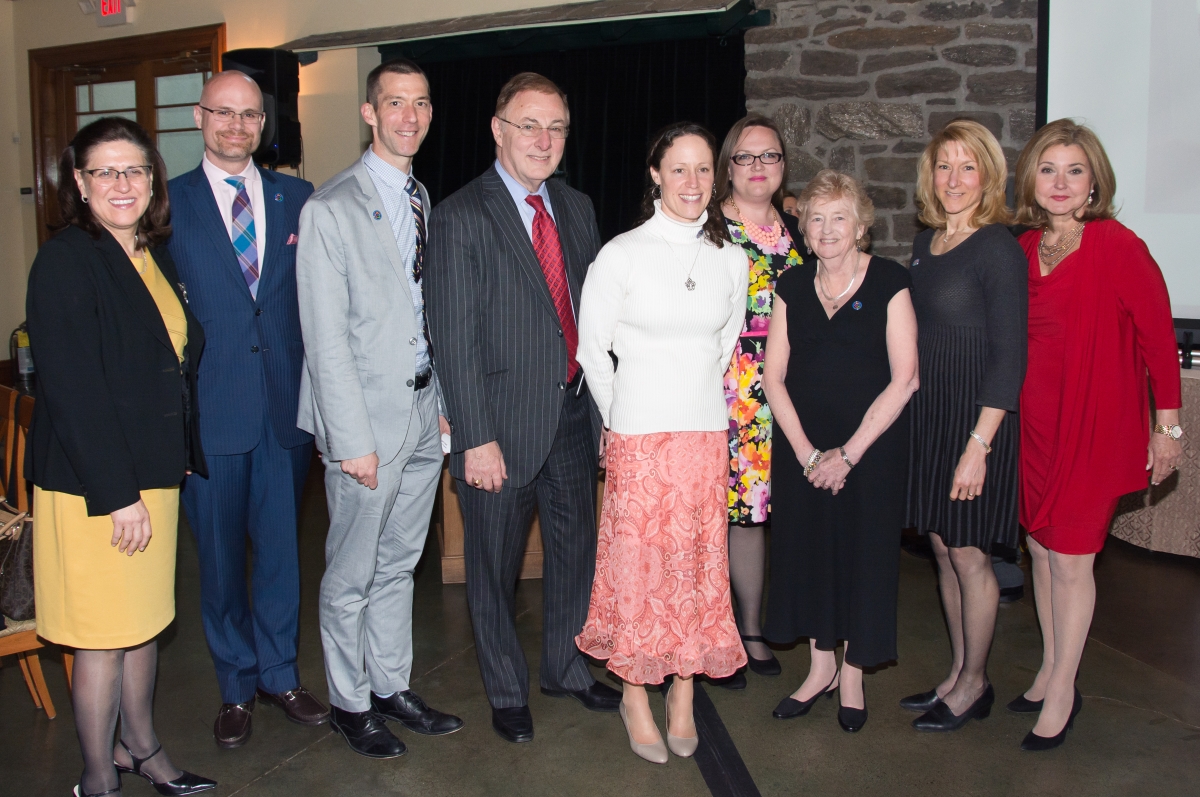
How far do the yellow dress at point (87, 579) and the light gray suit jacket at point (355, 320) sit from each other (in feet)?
1.61

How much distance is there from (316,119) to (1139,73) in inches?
215

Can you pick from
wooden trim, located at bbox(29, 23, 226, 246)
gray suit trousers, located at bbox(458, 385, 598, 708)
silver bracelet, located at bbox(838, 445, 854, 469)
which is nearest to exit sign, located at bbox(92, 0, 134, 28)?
wooden trim, located at bbox(29, 23, 226, 246)

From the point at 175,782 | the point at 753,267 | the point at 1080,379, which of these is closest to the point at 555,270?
the point at 753,267

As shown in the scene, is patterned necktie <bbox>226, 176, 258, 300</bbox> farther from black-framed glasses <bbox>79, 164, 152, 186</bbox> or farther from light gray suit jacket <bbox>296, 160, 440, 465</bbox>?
black-framed glasses <bbox>79, 164, 152, 186</bbox>

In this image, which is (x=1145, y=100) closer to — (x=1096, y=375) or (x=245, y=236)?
(x=1096, y=375)

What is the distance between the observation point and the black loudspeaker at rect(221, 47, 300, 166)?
6.02m

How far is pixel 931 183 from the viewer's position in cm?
271

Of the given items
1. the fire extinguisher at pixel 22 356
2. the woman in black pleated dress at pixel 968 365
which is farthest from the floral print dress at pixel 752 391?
the fire extinguisher at pixel 22 356

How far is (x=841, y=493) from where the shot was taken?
8.68 ft

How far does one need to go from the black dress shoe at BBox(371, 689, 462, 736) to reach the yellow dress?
0.82 m

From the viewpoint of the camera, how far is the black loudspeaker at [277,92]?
602 cm

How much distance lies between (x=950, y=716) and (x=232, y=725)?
2130mm

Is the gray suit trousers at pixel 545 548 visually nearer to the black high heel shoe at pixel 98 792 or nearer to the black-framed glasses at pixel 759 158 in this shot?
the black-framed glasses at pixel 759 158

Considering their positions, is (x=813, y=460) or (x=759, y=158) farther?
(x=759, y=158)
